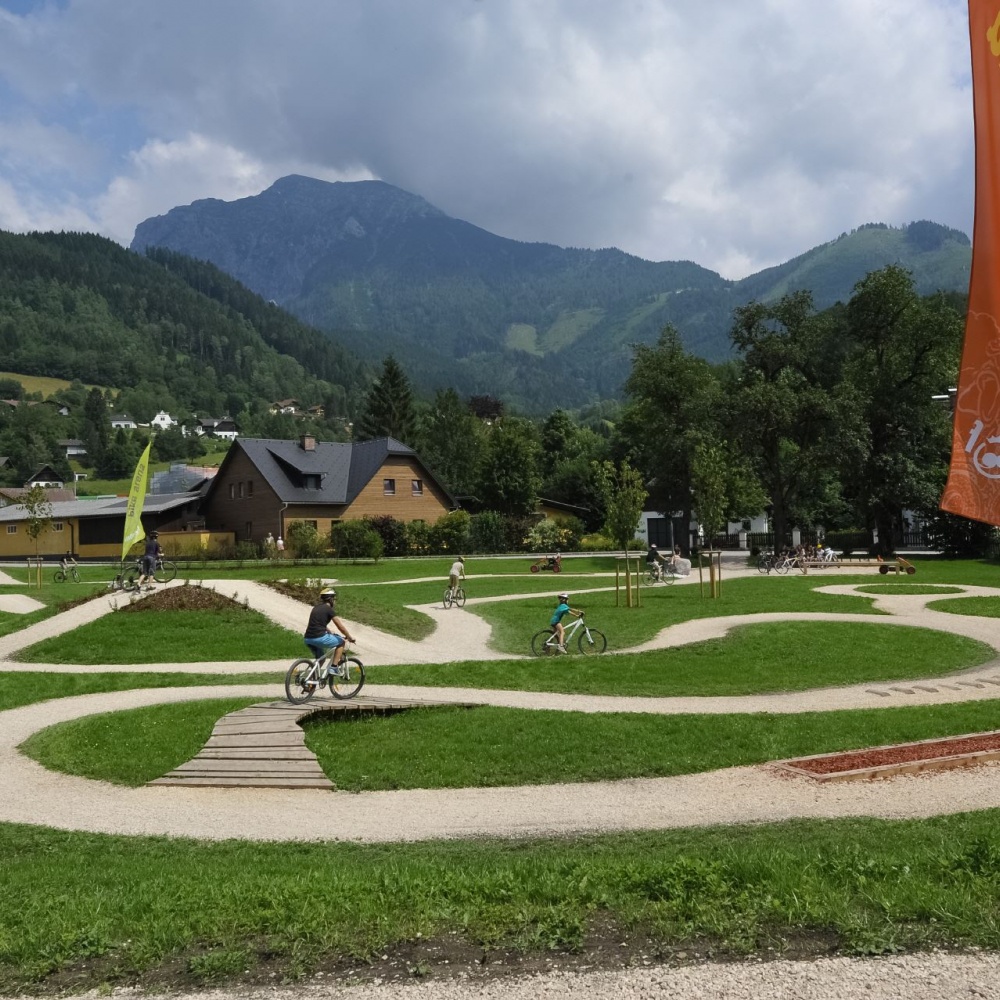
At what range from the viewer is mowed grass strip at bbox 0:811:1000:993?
550 cm

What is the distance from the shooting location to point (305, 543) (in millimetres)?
Result: 59406

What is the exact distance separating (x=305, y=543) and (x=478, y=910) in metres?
54.7

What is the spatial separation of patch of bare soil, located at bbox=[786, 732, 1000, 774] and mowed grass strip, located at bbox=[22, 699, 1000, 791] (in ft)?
1.66

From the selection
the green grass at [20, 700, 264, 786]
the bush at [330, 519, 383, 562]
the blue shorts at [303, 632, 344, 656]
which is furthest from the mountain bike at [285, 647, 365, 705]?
the bush at [330, 519, 383, 562]

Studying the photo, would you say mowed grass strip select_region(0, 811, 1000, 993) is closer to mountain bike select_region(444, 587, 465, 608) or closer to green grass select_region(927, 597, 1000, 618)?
green grass select_region(927, 597, 1000, 618)

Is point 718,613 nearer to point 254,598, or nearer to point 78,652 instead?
point 254,598

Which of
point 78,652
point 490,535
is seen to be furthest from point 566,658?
point 490,535

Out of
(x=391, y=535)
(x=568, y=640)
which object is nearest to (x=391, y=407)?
(x=391, y=535)

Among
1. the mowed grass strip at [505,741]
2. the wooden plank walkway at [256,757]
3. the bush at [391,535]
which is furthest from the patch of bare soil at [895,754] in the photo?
the bush at [391,535]

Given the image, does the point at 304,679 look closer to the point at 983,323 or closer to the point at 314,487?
the point at 983,323

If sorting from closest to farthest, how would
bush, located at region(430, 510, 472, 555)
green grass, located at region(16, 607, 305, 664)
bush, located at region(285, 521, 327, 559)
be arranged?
green grass, located at region(16, 607, 305, 664) → bush, located at region(285, 521, 327, 559) → bush, located at region(430, 510, 472, 555)

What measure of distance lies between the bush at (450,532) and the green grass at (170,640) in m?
40.3

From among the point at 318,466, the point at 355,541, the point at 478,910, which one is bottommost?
the point at 478,910

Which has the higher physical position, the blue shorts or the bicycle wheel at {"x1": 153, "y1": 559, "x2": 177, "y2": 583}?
the blue shorts
